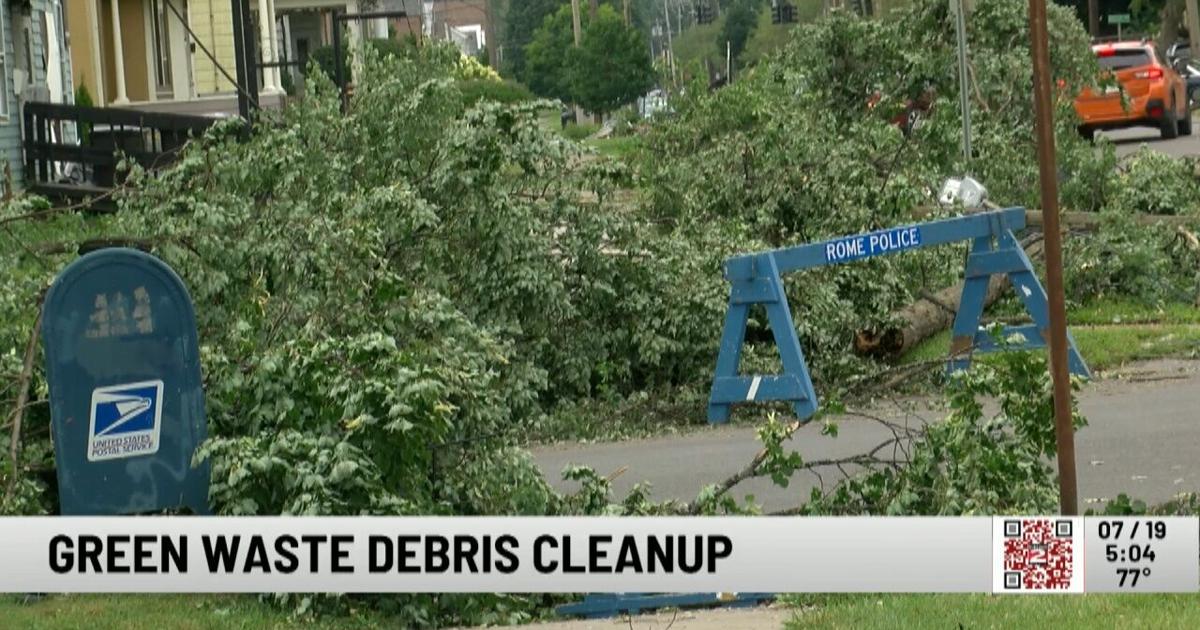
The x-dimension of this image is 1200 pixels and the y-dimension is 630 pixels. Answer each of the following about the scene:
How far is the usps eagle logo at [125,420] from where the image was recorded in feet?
27.3

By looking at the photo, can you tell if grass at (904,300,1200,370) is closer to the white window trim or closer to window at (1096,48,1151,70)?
the white window trim

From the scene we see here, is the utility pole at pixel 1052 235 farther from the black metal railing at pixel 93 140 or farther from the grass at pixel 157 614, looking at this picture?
the black metal railing at pixel 93 140

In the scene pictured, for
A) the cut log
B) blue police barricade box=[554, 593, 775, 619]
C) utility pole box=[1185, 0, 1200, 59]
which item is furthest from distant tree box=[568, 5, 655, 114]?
blue police barricade box=[554, 593, 775, 619]

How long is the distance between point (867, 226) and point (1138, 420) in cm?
375

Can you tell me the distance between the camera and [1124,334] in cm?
1567

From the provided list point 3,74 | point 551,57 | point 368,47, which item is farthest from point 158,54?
point 551,57

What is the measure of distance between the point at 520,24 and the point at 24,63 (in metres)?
90.7

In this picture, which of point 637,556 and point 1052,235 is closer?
point 637,556

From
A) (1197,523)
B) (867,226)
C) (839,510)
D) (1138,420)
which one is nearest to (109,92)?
(867,226)

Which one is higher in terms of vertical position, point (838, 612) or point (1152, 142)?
point (1152, 142)

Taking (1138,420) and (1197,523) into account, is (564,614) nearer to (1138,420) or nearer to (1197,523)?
(1197,523)

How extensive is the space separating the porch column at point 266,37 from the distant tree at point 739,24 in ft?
149

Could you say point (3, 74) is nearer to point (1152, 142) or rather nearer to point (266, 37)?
point (266, 37)

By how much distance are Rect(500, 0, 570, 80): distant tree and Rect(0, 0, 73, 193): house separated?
3129 inches
